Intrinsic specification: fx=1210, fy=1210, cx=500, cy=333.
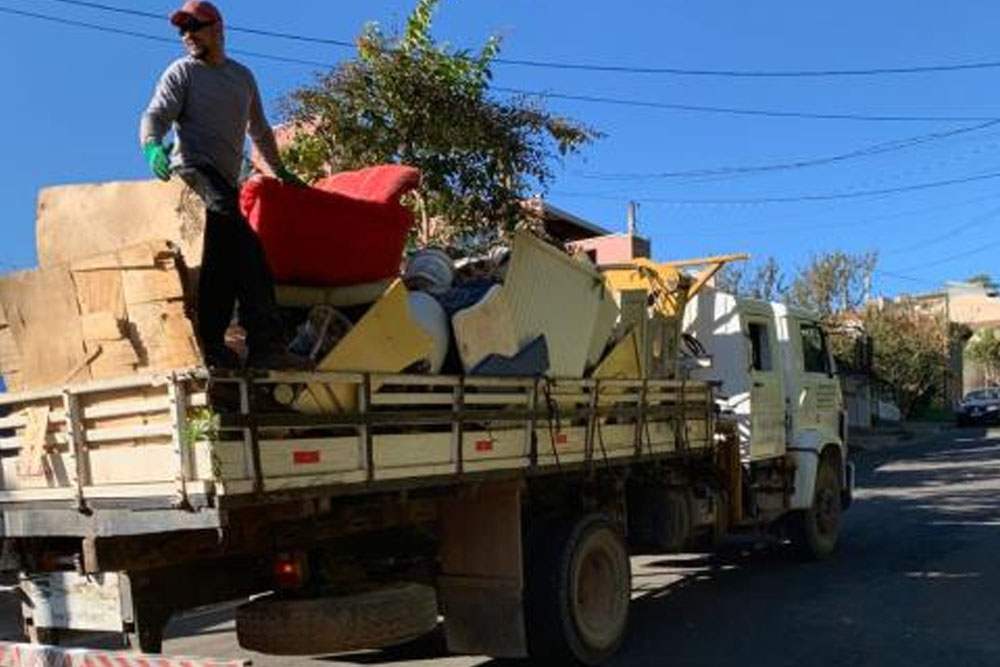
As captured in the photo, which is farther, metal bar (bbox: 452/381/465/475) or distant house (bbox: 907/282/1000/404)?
distant house (bbox: 907/282/1000/404)

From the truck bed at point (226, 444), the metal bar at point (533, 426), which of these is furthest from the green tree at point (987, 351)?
the truck bed at point (226, 444)

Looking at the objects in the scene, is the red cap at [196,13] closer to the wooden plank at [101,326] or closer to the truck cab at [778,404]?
the wooden plank at [101,326]

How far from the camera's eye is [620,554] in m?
7.79

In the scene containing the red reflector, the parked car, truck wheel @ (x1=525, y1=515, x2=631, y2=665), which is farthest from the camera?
the parked car

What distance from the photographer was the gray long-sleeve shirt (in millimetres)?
5453

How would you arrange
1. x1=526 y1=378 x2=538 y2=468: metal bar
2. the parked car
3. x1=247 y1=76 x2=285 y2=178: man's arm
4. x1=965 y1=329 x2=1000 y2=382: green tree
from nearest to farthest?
1. x1=247 y1=76 x2=285 y2=178: man's arm
2. x1=526 y1=378 x2=538 y2=468: metal bar
3. the parked car
4. x1=965 y1=329 x2=1000 y2=382: green tree

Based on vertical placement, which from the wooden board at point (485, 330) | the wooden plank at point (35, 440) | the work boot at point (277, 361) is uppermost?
the wooden board at point (485, 330)

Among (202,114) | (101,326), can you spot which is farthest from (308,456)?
(202,114)

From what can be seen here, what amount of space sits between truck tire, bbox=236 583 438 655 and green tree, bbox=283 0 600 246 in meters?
6.59

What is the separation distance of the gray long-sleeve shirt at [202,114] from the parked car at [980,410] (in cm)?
4296

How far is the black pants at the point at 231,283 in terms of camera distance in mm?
5176

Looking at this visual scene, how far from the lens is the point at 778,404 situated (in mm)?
11062

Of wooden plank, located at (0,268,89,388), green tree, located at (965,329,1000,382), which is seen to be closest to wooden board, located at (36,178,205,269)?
wooden plank, located at (0,268,89,388)

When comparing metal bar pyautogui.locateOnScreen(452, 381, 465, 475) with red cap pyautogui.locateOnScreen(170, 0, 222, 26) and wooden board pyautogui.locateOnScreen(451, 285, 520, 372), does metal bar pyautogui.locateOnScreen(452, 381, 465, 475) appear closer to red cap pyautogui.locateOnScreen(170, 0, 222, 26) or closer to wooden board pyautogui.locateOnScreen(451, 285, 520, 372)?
wooden board pyautogui.locateOnScreen(451, 285, 520, 372)
